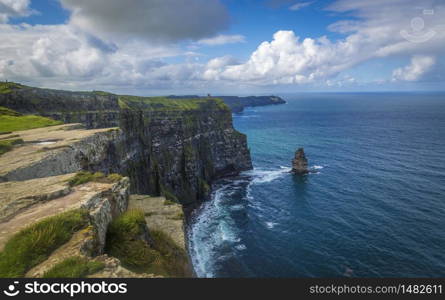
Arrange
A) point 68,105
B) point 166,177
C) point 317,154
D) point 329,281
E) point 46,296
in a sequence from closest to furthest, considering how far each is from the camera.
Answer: point 46,296, point 329,281, point 68,105, point 166,177, point 317,154

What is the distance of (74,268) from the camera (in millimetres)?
7770

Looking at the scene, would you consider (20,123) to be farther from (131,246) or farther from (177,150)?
(177,150)

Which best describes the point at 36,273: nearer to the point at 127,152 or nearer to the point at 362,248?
the point at 127,152

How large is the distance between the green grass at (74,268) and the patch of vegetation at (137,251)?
8.07ft

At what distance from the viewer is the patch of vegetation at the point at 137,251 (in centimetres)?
1070

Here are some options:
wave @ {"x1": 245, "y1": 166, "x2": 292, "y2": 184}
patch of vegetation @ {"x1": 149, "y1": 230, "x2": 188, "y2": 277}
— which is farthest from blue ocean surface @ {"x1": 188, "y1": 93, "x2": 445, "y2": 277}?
patch of vegetation @ {"x1": 149, "y1": 230, "x2": 188, "y2": 277}

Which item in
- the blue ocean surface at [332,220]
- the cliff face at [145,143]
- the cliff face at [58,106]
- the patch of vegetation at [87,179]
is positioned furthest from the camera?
the cliff face at [58,106]

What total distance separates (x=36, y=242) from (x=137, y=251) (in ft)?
12.2

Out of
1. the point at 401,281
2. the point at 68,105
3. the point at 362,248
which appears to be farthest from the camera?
the point at 68,105

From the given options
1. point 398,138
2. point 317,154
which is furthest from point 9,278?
point 398,138

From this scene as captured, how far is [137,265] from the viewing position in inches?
422

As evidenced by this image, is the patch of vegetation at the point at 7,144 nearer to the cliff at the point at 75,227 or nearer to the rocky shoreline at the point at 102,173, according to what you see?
the rocky shoreline at the point at 102,173

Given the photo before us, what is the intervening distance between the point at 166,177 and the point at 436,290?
64196 mm

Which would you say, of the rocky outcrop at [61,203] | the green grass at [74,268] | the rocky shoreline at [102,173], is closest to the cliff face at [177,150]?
the rocky shoreline at [102,173]
